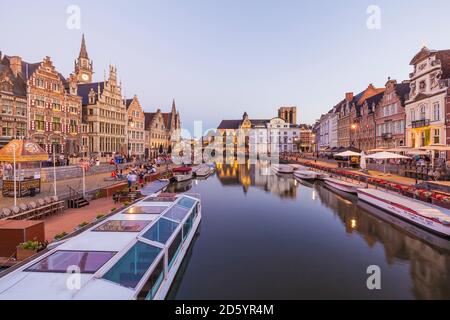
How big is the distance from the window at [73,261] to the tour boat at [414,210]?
16554mm

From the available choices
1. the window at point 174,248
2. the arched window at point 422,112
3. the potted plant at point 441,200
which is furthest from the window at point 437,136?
the window at point 174,248

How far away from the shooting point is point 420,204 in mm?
18078

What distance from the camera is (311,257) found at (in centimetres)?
1269

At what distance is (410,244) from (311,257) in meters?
5.95

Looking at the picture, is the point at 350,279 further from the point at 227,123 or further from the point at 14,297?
the point at 227,123

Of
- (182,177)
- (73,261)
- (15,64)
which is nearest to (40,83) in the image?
(15,64)

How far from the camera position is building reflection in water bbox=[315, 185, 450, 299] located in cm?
1007

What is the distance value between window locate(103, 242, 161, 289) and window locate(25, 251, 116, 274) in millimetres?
365

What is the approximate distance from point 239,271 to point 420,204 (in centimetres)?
1442

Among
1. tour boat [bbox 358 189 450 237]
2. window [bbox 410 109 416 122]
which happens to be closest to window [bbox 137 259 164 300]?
tour boat [bbox 358 189 450 237]

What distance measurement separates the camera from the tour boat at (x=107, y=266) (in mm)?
5727

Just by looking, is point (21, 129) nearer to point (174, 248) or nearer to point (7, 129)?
point (7, 129)

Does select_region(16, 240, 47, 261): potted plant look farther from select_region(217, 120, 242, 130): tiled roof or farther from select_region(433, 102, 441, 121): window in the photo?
select_region(217, 120, 242, 130): tiled roof

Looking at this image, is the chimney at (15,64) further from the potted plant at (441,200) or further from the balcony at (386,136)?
the balcony at (386,136)
